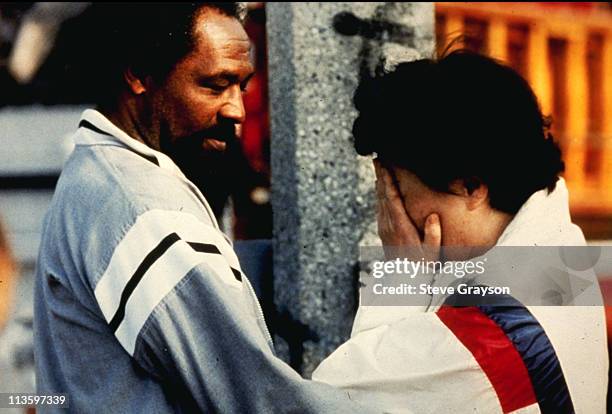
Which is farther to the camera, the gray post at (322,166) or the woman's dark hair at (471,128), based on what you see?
the gray post at (322,166)

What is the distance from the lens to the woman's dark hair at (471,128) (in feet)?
5.40

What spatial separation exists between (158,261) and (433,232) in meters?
0.57

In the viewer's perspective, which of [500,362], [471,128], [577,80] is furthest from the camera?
[577,80]

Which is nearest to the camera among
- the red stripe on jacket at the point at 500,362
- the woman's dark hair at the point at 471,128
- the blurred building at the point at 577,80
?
the red stripe on jacket at the point at 500,362

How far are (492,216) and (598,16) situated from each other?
9.10 ft

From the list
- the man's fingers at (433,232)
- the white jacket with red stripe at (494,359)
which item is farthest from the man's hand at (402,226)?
the white jacket with red stripe at (494,359)

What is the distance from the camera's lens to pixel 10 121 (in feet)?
12.7

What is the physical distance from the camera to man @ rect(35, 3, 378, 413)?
150 cm

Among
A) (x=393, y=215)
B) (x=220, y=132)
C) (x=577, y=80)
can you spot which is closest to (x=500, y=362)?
(x=393, y=215)

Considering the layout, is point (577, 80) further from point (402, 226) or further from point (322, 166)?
point (402, 226)

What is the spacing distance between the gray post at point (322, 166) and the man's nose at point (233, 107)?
53 cm

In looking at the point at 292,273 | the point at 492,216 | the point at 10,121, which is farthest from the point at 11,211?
the point at 492,216

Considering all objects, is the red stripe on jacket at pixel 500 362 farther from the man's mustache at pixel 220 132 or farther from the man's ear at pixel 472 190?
the man's mustache at pixel 220 132

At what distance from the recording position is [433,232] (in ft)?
5.60
